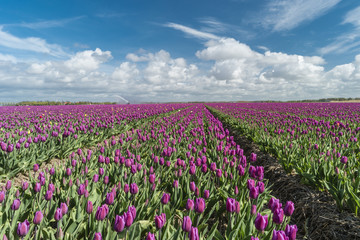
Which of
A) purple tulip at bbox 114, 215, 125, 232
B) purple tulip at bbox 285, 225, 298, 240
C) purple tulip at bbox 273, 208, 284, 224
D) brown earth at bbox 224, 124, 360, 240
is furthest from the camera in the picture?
brown earth at bbox 224, 124, 360, 240

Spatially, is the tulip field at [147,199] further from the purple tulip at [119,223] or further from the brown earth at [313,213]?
the brown earth at [313,213]

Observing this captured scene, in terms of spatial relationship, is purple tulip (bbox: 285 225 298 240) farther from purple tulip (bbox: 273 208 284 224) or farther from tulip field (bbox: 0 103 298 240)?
purple tulip (bbox: 273 208 284 224)

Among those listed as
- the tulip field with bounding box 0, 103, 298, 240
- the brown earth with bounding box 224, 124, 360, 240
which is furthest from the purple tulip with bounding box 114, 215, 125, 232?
the brown earth with bounding box 224, 124, 360, 240

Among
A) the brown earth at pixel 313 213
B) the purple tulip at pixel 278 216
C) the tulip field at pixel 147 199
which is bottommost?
the brown earth at pixel 313 213

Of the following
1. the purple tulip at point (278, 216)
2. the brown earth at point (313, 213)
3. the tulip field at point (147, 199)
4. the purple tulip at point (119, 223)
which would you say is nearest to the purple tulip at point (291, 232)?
the tulip field at point (147, 199)

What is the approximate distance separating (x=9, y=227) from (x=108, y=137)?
7569 millimetres

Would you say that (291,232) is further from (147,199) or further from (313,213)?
(313,213)

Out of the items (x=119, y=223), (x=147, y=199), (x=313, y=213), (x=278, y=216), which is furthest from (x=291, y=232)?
(x=313, y=213)

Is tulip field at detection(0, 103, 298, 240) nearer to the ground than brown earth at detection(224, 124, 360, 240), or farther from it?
farther from it

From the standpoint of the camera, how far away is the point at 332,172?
3.97 meters

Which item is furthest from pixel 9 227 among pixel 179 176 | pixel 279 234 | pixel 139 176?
pixel 279 234

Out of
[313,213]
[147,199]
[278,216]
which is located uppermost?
[278,216]

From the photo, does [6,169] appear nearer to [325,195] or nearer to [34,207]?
[34,207]

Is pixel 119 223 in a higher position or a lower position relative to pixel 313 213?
higher
